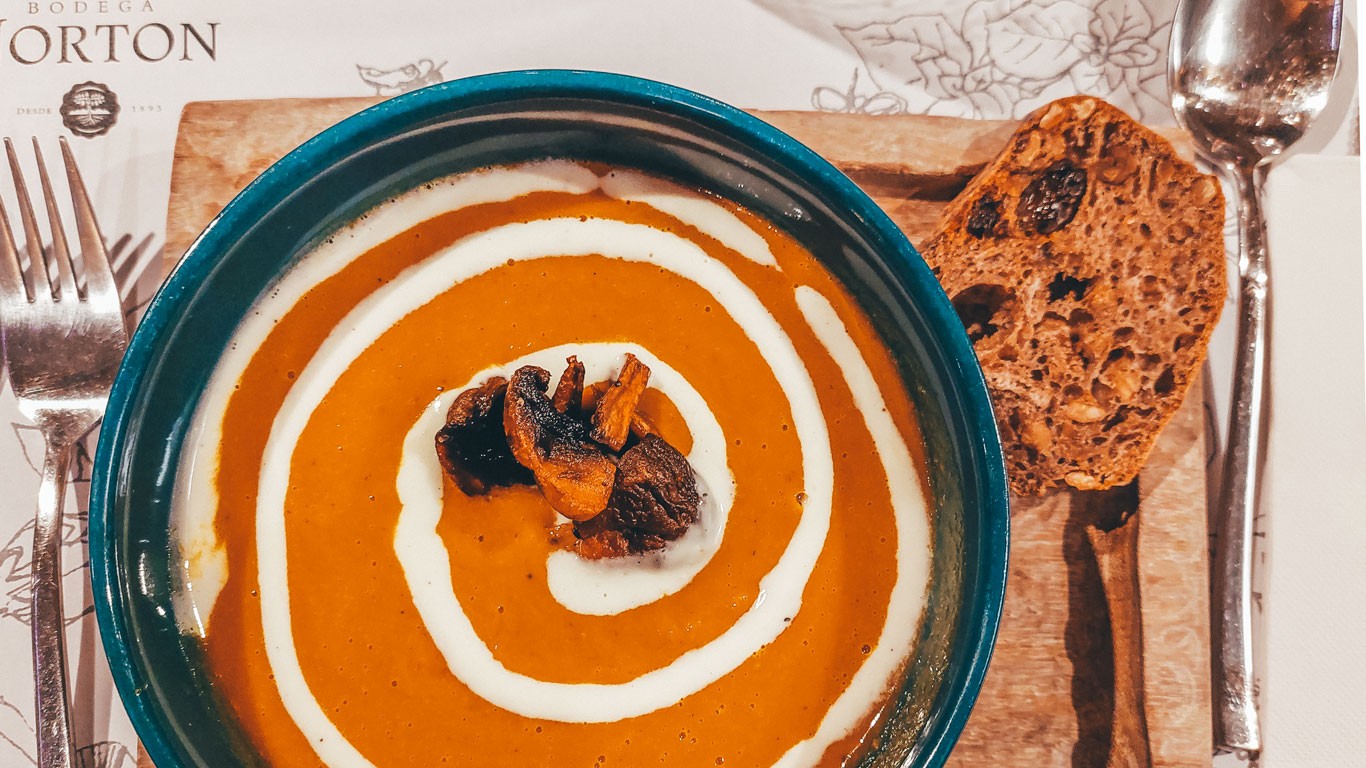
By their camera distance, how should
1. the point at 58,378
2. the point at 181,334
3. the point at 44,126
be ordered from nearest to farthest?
the point at 181,334 < the point at 58,378 < the point at 44,126

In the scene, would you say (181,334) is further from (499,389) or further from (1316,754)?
(1316,754)

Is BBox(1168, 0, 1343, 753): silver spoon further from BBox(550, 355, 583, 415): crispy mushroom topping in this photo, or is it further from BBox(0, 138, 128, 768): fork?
BBox(0, 138, 128, 768): fork

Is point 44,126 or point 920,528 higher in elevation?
point 44,126

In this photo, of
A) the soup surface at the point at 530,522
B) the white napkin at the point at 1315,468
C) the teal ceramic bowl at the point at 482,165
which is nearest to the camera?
the teal ceramic bowl at the point at 482,165

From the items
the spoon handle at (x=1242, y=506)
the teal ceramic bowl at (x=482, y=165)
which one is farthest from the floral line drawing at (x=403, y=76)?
the spoon handle at (x=1242, y=506)

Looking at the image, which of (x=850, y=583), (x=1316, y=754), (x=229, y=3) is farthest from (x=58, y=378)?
(x=1316, y=754)

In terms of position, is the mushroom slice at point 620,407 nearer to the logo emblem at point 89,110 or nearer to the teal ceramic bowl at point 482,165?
the teal ceramic bowl at point 482,165

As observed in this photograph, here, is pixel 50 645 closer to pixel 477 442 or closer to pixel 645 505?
pixel 477 442
